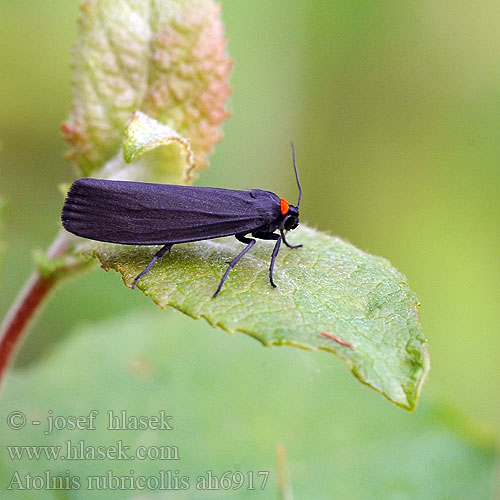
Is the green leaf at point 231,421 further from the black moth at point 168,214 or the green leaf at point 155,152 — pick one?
the green leaf at point 155,152

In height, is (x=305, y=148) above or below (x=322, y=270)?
below

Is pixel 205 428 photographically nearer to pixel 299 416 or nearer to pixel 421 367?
pixel 299 416

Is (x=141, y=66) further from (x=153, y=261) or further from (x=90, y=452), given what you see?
(x=90, y=452)

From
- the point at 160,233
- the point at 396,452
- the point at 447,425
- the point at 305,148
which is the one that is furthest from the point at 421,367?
the point at 305,148

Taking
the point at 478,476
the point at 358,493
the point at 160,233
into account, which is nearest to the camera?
the point at 160,233

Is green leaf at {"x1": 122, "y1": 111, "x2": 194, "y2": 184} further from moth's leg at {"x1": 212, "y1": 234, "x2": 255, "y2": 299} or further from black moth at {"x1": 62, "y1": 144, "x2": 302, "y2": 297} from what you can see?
moth's leg at {"x1": 212, "y1": 234, "x2": 255, "y2": 299}

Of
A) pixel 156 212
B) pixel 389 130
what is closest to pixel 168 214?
pixel 156 212

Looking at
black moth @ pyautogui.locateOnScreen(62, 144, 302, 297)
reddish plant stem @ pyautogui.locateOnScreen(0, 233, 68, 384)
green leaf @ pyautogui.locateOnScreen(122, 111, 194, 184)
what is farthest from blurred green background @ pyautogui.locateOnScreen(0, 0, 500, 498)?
reddish plant stem @ pyautogui.locateOnScreen(0, 233, 68, 384)

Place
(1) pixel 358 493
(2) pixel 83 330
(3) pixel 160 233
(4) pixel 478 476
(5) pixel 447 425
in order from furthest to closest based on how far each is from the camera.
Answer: (2) pixel 83 330 < (5) pixel 447 425 < (4) pixel 478 476 < (1) pixel 358 493 < (3) pixel 160 233
